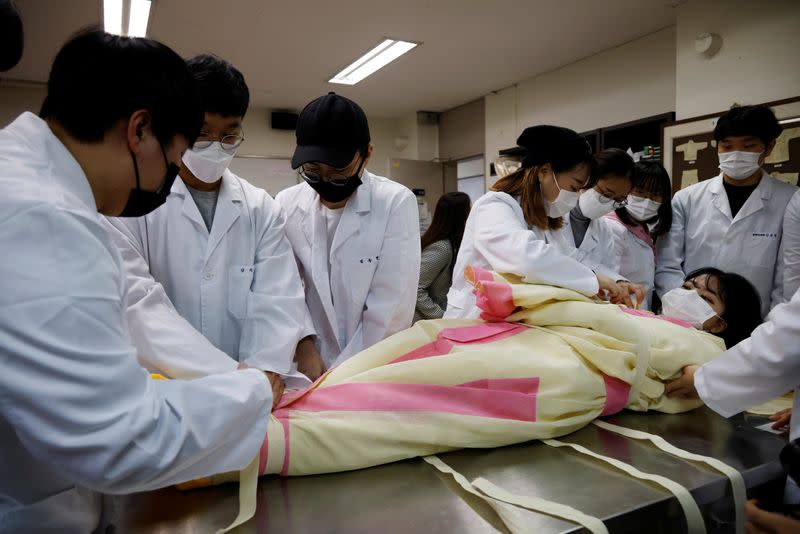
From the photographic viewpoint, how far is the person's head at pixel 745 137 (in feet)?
7.29

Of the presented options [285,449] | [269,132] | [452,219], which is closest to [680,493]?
[285,449]

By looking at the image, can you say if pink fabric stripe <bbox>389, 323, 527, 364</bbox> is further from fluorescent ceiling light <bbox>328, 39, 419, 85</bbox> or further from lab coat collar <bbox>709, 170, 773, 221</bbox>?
fluorescent ceiling light <bbox>328, 39, 419, 85</bbox>

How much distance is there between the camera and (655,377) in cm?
145

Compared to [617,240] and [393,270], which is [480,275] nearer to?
[393,270]

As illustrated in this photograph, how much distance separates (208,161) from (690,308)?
5.58 feet

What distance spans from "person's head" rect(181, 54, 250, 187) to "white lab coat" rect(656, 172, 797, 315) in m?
2.23

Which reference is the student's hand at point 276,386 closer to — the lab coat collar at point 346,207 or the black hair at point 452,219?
the lab coat collar at point 346,207

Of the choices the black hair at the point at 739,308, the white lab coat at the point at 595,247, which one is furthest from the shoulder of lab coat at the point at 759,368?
the white lab coat at the point at 595,247

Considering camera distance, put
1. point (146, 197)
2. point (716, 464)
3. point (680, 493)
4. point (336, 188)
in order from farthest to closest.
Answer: point (336, 188)
point (716, 464)
point (680, 493)
point (146, 197)

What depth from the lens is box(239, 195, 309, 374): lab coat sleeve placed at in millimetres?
1381

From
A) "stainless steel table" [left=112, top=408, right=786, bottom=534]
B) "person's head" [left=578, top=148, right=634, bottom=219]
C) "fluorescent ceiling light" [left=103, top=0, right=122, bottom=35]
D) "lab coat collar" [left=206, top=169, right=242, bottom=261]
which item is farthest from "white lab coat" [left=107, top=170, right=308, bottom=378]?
"fluorescent ceiling light" [left=103, top=0, right=122, bottom=35]

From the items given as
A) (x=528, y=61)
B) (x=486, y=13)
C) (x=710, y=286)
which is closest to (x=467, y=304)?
(x=710, y=286)

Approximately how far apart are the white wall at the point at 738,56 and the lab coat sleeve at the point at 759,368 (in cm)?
278

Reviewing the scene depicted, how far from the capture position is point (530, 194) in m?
1.98
